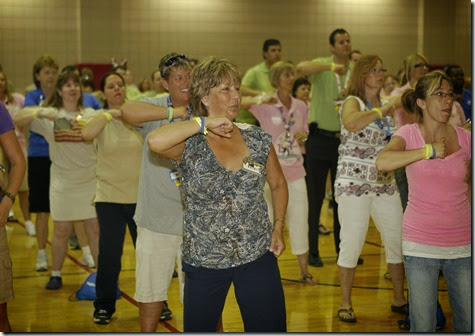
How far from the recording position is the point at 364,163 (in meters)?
5.32

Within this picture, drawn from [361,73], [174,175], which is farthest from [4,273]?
[361,73]

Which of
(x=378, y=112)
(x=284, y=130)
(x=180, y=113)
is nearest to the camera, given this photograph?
(x=180, y=113)

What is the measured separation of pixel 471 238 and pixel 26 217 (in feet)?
21.4

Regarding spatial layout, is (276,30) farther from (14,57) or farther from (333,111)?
(333,111)

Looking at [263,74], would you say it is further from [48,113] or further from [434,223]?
[434,223]

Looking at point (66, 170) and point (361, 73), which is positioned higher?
point (361, 73)

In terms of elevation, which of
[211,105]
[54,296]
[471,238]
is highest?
[211,105]

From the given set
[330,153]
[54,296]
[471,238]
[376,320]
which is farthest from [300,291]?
[471,238]

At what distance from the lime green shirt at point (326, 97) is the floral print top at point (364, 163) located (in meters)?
1.74

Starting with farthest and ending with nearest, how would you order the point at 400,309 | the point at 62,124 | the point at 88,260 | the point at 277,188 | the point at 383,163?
the point at 88,260 < the point at 62,124 < the point at 400,309 < the point at 383,163 < the point at 277,188

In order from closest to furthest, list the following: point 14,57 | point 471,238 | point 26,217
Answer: point 471,238 → point 26,217 → point 14,57

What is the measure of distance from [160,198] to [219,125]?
1233 mm

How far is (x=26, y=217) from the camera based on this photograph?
9.16 metres

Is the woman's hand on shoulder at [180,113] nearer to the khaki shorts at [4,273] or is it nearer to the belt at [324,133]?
the khaki shorts at [4,273]
